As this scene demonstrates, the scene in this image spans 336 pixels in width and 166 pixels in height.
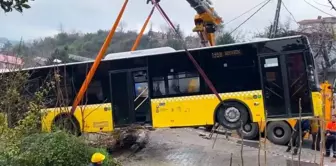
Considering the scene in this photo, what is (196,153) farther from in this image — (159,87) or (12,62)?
(12,62)

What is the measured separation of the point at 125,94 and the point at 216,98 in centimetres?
282

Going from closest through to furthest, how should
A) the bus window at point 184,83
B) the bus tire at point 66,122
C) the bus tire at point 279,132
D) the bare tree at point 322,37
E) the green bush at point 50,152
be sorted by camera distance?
1. the bare tree at point 322,37
2. the green bush at point 50,152
3. the bus tire at point 66,122
4. the bus window at point 184,83
5. the bus tire at point 279,132

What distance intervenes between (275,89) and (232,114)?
1.46 meters

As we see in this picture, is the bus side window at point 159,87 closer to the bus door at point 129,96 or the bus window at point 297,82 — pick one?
the bus door at point 129,96

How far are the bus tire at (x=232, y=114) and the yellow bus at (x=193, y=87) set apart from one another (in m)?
0.03

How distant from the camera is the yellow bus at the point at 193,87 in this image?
44.6 feet

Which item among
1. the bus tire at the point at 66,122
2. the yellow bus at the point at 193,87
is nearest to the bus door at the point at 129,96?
the yellow bus at the point at 193,87

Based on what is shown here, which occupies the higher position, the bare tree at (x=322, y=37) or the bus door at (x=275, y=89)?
the bare tree at (x=322, y=37)

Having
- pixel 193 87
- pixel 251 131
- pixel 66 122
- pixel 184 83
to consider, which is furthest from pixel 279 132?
pixel 66 122

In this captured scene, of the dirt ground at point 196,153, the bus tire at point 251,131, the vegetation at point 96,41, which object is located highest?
the vegetation at point 96,41

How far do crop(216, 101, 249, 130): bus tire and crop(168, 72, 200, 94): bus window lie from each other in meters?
0.97

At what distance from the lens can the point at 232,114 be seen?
1373 cm

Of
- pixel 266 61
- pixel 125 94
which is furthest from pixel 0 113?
pixel 266 61

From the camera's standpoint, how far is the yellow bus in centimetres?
1359
